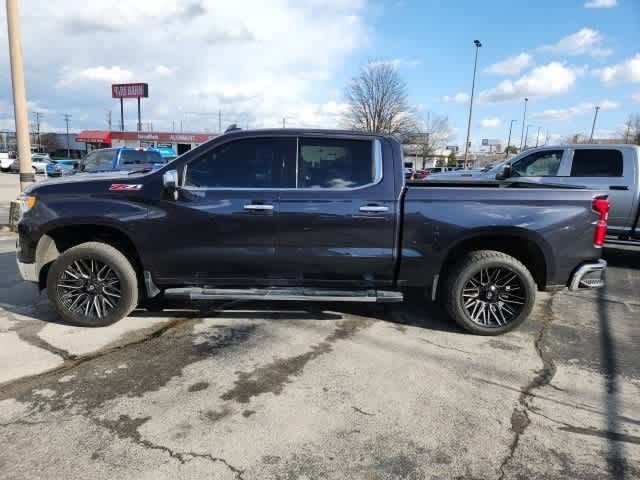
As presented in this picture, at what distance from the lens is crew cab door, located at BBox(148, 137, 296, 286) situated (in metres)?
4.07

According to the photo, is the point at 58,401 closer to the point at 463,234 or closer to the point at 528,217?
the point at 463,234

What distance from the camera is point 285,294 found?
163 inches

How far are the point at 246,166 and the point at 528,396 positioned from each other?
9.91 ft

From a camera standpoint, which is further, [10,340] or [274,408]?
[10,340]

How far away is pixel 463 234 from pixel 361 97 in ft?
117

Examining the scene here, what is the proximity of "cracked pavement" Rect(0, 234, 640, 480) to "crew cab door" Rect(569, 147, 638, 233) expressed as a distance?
125 inches

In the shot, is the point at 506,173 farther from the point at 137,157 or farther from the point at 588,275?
the point at 137,157

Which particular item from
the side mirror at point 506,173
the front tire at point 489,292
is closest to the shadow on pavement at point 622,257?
the side mirror at point 506,173

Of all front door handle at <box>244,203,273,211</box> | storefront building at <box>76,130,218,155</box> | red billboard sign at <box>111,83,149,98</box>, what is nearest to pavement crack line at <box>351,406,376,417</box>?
front door handle at <box>244,203,273,211</box>

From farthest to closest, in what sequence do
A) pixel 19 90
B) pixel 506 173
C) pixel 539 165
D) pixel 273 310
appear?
pixel 19 90 < pixel 539 165 < pixel 506 173 < pixel 273 310

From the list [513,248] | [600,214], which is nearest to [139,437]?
[513,248]

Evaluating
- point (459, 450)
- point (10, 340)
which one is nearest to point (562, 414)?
point (459, 450)

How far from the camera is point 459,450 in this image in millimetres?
2615

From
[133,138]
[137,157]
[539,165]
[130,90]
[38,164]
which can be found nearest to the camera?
[539,165]
